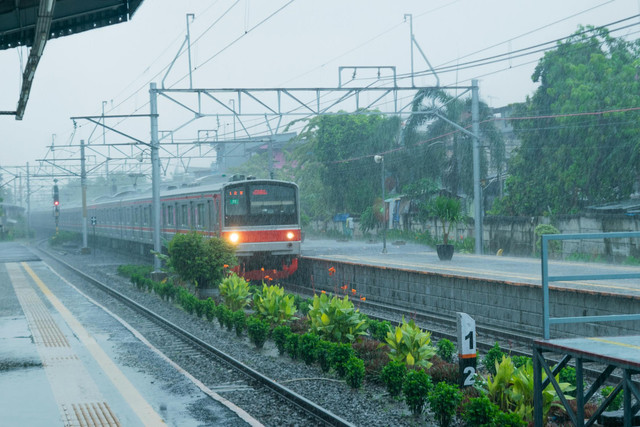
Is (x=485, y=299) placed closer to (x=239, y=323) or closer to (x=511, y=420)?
(x=239, y=323)

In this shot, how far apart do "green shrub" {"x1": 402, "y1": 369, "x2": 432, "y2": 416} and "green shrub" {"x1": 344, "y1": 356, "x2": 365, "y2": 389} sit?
1.08 meters

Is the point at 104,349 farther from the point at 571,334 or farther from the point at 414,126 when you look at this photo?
the point at 414,126

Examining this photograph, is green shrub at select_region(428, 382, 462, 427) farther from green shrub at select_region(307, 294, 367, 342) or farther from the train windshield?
the train windshield

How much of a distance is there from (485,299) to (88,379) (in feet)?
24.5

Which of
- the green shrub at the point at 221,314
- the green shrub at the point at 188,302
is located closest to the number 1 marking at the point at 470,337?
the green shrub at the point at 221,314

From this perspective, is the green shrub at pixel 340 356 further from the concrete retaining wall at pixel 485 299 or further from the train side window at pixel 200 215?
the train side window at pixel 200 215

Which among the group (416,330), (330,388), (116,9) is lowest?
(330,388)

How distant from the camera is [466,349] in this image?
297 inches

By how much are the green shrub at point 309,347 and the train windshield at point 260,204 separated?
930cm

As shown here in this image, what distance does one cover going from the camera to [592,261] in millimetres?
12852

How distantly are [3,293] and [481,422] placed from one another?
53.7ft

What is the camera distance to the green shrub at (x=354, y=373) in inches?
325

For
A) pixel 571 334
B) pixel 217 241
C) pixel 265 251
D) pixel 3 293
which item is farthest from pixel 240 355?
pixel 3 293

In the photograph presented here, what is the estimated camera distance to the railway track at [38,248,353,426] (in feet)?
24.1
